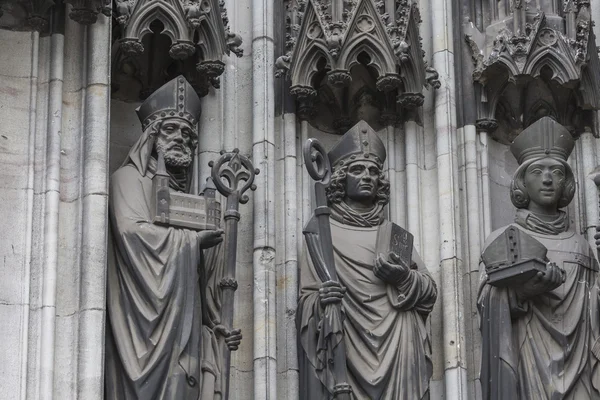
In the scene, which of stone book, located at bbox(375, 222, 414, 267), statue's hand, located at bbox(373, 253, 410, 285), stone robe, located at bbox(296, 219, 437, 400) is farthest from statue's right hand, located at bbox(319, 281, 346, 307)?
stone book, located at bbox(375, 222, 414, 267)

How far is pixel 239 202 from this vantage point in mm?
16281

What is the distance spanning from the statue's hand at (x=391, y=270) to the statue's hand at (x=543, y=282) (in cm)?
79

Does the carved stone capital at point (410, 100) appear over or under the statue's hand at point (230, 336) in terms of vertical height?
over

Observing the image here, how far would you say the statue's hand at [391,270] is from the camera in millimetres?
16156

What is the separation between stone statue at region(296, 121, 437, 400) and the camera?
16.0 meters

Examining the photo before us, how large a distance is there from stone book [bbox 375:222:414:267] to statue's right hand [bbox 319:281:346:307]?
493mm

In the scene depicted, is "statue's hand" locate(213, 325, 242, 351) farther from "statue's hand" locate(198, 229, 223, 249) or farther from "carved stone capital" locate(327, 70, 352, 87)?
"carved stone capital" locate(327, 70, 352, 87)

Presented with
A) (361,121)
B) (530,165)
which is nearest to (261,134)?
(361,121)

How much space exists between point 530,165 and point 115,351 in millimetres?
3284

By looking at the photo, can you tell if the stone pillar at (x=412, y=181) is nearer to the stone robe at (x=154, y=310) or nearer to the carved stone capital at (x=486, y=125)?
the carved stone capital at (x=486, y=125)

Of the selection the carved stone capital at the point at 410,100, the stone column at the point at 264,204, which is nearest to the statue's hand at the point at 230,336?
the stone column at the point at 264,204

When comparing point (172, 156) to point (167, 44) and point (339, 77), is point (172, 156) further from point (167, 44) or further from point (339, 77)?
point (339, 77)

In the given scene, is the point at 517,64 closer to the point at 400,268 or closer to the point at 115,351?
the point at 400,268

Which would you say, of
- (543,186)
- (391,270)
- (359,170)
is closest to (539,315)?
(543,186)
